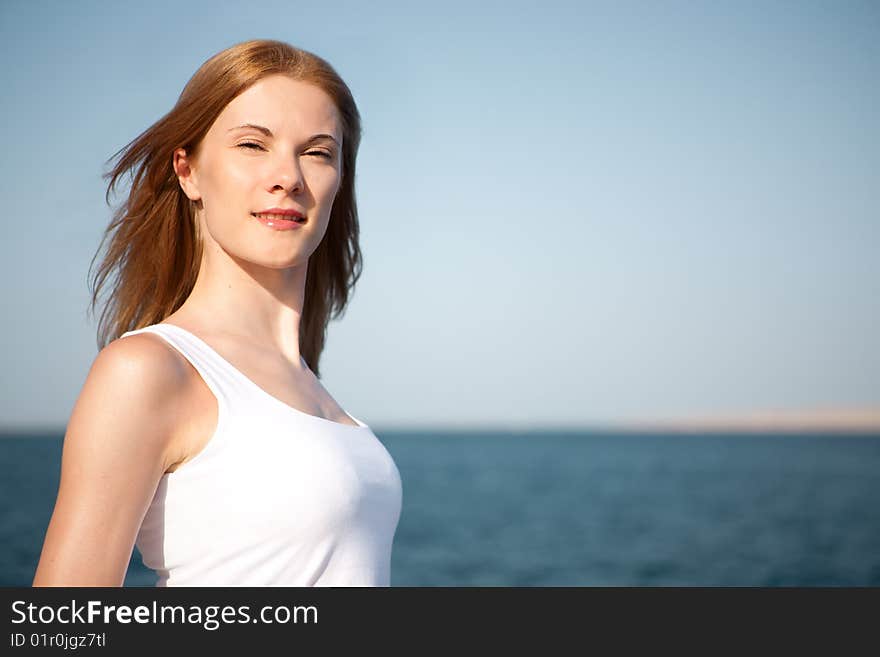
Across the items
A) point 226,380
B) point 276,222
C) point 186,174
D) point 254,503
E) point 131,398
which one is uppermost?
point 186,174

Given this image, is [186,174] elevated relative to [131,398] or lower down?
elevated

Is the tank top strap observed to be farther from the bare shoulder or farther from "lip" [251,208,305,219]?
"lip" [251,208,305,219]

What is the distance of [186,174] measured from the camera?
8.70 ft

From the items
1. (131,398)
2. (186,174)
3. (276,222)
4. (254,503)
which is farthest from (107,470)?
(186,174)

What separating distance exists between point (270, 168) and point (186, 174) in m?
0.36

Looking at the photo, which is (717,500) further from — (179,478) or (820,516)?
(179,478)

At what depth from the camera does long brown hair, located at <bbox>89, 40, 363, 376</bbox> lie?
8.22 feet

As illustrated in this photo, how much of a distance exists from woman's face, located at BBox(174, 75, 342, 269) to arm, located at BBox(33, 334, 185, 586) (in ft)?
1.90

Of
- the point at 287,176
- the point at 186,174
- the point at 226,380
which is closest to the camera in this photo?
the point at 226,380

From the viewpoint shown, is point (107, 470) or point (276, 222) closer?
point (107, 470)

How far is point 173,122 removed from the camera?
257cm

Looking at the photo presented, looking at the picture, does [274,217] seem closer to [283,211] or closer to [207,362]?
[283,211]

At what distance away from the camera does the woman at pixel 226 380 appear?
6.44 feet

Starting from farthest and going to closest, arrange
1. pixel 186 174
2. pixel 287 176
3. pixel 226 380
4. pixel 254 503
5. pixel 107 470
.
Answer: pixel 186 174 → pixel 287 176 → pixel 226 380 → pixel 254 503 → pixel 107 470
